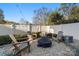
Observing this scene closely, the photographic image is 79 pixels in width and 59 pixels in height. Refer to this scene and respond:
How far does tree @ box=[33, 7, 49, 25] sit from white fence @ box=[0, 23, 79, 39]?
82 millimetres

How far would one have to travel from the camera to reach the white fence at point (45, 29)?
267 cm

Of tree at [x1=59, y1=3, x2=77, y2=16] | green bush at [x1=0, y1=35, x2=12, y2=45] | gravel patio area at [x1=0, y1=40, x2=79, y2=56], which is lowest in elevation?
gravel patio area at [x1=0, y1=40, x2=79, y2=56]

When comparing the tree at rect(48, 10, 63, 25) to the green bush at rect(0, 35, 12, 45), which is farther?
the tree at rect(48, 10, 63, 25)

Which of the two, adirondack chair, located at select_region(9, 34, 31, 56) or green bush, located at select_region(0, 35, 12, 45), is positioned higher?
green bush, located at select_region(0, 35, 12, 45)

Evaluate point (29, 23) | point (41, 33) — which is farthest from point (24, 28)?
point (41, 33)

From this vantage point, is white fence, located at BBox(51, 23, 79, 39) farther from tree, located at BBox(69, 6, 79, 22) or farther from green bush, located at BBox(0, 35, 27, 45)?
green bush, located at BBox(0, 35, 27, 45)

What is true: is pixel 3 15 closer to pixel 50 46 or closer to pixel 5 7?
pixel 5 7

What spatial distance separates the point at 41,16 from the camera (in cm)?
272

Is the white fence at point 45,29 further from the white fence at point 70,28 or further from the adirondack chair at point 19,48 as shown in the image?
the adirondack chair at point 19,48

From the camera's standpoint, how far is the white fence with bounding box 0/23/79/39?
267 cm

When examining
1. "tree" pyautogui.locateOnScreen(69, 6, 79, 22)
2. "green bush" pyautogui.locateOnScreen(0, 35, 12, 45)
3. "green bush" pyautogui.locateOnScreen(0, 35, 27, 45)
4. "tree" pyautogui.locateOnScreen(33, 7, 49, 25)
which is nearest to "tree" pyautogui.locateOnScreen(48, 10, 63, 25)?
"tree" pyautogui.locateOnScreen(33, 7, 49, 25)

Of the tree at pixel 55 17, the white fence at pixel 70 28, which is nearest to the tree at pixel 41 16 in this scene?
the tree at pixel 55 17

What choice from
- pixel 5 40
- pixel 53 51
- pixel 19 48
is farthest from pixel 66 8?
pixel 5 40

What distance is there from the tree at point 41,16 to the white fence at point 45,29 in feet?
0.27
